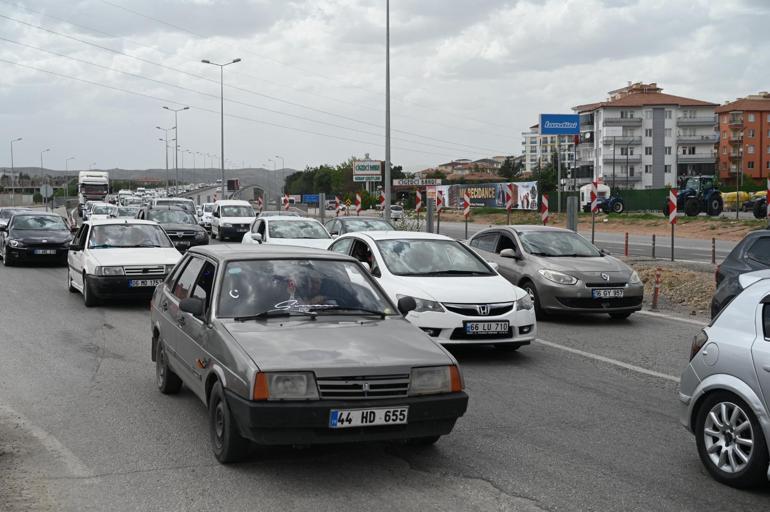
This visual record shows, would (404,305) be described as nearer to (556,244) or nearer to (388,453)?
(388,453)

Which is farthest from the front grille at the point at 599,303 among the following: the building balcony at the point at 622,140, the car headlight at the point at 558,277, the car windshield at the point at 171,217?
the building balcony at the point at 622,140

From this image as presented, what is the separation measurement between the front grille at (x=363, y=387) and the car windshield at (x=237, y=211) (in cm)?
3339

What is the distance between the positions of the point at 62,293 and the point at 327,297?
457 inches

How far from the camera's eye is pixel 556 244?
45.6 feet

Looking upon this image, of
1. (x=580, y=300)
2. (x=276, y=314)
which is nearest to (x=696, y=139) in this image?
(x=580, y=300)

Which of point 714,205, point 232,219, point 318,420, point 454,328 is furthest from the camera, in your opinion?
point 714,205

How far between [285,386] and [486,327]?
15.1ft

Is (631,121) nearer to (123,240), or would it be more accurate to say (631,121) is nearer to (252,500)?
(123,240)

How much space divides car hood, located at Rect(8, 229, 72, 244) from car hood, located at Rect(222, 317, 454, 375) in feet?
58.6

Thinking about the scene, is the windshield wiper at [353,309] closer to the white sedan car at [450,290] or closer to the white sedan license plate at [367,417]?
the white sedan license plate at [367,417]

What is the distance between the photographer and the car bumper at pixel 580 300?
41.2ft

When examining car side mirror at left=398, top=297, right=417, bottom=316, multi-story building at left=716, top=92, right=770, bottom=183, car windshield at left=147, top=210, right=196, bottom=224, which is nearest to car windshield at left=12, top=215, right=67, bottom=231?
car windshield at left=147, top=210, right=196, bottom=224

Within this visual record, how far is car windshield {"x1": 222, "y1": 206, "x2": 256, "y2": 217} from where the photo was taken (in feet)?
125

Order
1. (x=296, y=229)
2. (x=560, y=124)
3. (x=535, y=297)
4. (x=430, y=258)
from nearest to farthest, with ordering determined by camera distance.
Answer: (x=430, y=258) → (x=535, y=297) → (x=296, y=229) → (x=560, y=124)
